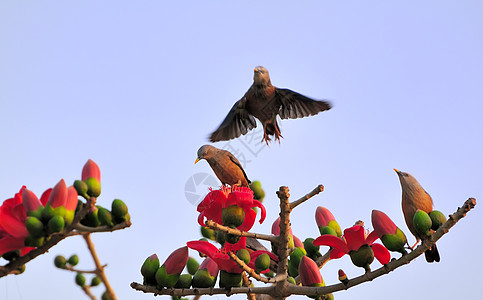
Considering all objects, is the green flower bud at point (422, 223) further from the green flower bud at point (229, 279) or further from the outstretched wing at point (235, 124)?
the outstretched wing at point (235, 124)

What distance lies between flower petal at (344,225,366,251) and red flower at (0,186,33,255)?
1819 mm

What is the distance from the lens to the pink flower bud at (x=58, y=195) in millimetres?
2582

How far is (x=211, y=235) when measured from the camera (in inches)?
195

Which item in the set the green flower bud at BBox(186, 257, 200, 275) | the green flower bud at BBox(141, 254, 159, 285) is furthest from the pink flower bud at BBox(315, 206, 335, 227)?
the green flower bud at BBox(141, 254, 159, 285)

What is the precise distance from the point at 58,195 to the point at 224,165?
2.20 meters

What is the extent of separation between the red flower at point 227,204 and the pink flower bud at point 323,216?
828mm

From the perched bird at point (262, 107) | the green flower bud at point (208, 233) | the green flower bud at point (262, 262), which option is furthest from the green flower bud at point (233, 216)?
the perched bird at point (262, 107)

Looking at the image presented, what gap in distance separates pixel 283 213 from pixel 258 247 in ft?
4.52

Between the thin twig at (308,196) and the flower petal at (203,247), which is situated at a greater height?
the thin twig at (308,196)

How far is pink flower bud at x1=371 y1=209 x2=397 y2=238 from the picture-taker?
310 cm

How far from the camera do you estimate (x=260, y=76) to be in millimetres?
6090

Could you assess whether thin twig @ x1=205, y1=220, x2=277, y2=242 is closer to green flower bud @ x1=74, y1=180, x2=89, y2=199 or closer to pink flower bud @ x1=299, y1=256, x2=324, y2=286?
pink flower bud @ x1=299, y1=256, x2=324, y2=286

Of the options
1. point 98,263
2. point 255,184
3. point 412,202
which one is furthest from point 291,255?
point 98,263

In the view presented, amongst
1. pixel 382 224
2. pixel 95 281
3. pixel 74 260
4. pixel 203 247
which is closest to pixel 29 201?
pixel 203 247
